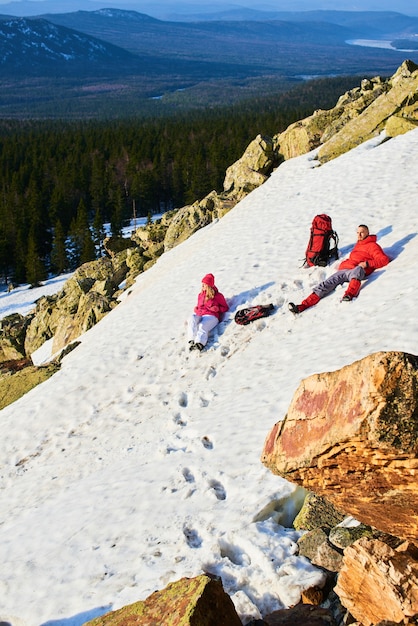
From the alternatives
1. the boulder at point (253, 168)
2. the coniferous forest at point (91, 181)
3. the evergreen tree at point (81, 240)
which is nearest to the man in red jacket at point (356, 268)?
the boulder at point (253, 168)

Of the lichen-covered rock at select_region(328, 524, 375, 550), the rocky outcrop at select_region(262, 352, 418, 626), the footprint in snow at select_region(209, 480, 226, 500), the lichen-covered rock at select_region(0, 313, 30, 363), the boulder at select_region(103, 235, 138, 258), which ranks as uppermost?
the rocky outcrop at select_region(262, 352, 418, 626)

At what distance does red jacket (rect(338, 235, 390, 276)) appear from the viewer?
47.1 ft

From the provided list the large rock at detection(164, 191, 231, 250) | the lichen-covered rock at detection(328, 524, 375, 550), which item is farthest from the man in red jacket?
the large rock at detection(164, 191, 231, 250)

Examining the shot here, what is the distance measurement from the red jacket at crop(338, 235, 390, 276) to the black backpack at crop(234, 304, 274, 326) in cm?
217

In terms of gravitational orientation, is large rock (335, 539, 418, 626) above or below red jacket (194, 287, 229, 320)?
above

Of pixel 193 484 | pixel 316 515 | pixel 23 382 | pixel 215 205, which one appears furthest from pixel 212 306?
pixel 215 205

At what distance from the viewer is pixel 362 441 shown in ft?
15.8

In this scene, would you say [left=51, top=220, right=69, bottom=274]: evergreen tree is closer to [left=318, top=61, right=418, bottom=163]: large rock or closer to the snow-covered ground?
[left=318, top=61, right=418, bottom=163]: large rock

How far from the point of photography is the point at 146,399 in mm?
13438

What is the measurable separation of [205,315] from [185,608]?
1005 cm

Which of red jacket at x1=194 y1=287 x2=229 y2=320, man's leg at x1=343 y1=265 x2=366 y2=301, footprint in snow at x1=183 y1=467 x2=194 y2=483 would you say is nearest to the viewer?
footprint in snow at x1=183 y1=467 x2=194 y2=483

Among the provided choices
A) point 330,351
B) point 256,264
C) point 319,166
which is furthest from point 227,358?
point 319,166

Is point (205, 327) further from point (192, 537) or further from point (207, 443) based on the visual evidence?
point (192, 537)

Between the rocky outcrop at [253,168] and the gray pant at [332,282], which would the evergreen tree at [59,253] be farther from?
the gray pant at [332,282]
